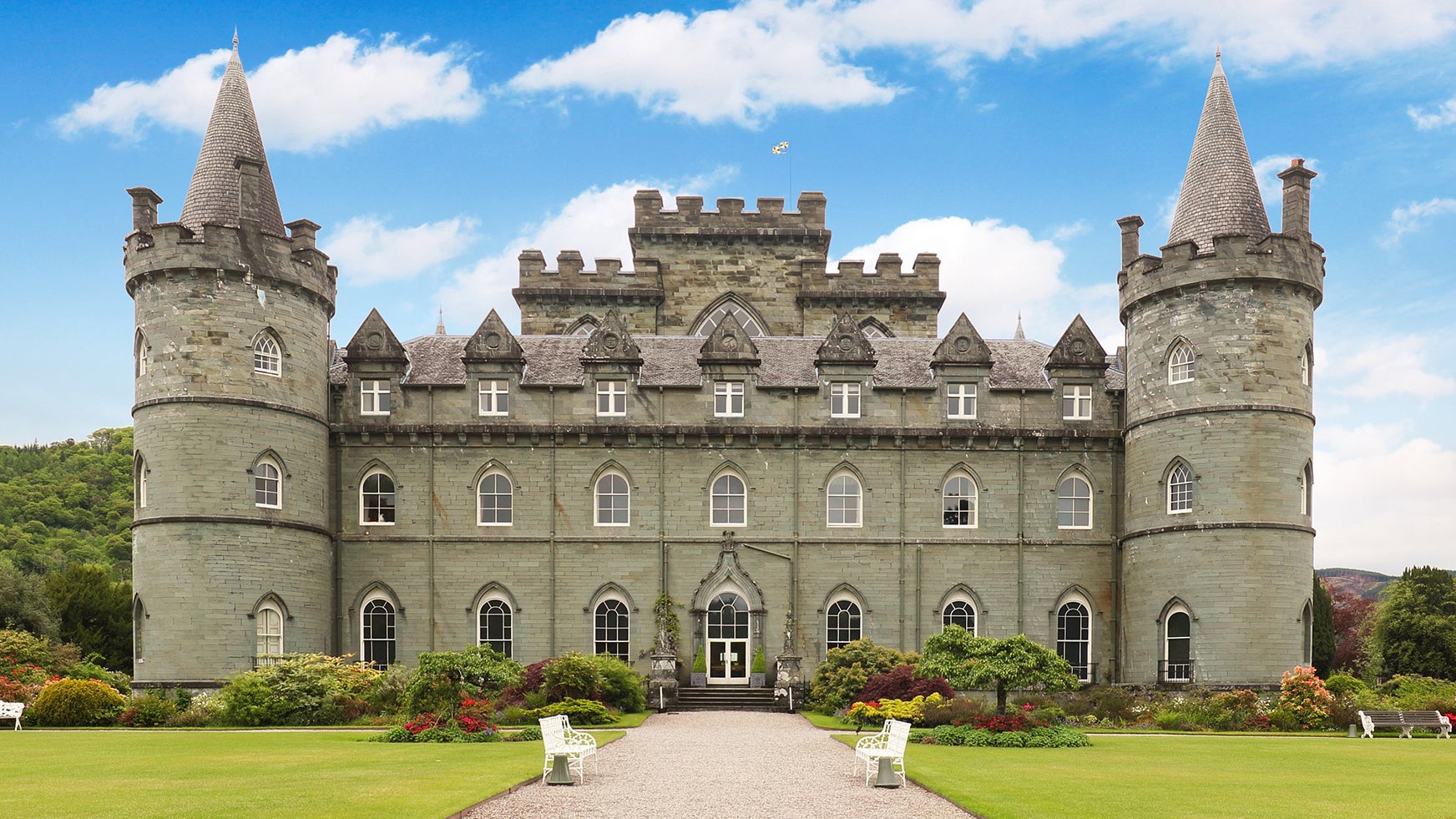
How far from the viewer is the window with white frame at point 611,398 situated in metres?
43.8

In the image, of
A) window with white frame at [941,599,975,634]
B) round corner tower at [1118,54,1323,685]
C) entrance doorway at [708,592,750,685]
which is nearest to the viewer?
round corner tower at [1118,54,1323,685]

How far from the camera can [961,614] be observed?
43500 mm

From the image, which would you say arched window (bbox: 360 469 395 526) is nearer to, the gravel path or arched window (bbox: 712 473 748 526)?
arched window (bbox: 712 473 748 526)

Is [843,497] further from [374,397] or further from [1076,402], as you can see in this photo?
[374,397]

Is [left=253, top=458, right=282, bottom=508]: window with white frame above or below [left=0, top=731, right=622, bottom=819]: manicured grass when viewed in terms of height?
above

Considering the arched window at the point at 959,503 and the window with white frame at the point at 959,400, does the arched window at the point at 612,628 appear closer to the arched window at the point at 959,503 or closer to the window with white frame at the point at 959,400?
the arched window at the point at 959,503

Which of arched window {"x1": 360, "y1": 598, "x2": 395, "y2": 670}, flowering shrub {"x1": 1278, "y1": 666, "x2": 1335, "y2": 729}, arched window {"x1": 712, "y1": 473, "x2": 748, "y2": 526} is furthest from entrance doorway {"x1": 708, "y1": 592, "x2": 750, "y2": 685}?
flowering shrub {"x1": 1278, "y1": 666, "x2": 1335, "y2": 729}

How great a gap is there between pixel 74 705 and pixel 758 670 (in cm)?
1926

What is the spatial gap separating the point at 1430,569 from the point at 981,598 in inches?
881

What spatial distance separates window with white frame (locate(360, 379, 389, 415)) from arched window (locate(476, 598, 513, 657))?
7176mm

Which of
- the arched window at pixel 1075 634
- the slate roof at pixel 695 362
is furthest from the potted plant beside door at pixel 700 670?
the arched window at pixel 1075 634

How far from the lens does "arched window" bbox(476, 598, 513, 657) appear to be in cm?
4288

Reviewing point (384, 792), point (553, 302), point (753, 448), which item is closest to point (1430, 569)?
point (753, 448)

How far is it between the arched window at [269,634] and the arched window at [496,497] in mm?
7198
